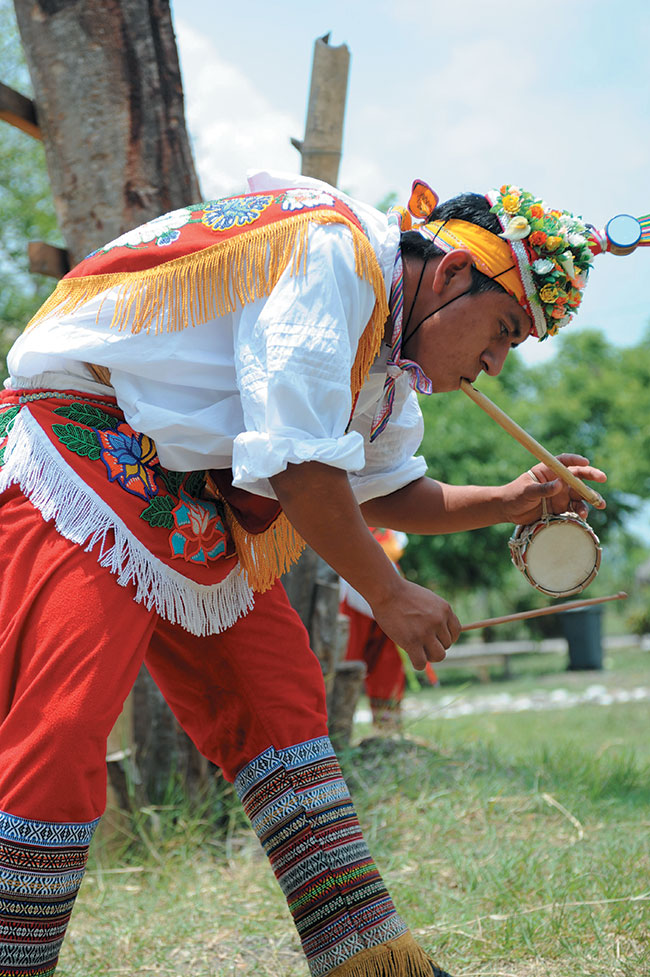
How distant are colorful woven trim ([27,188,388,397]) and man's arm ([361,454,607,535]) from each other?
21.6 inches

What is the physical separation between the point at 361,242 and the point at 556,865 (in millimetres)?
2029

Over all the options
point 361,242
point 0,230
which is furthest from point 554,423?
point 361,242

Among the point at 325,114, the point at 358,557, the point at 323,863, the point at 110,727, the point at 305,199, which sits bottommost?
the point at 323,863

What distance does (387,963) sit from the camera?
1763mm

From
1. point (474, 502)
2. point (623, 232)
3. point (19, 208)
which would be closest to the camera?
point (623, 232)

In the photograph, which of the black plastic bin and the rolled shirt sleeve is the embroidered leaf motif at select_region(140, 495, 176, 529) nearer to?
the rolled shirt sleeve

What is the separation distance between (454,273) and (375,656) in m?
4.40

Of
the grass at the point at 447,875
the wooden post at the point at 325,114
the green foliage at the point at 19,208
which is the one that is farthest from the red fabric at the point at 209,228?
the green foliage at the point at 19,208

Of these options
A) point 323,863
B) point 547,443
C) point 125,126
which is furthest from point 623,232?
point 547,443

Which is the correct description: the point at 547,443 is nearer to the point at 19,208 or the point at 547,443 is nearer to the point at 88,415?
the point at 19,208

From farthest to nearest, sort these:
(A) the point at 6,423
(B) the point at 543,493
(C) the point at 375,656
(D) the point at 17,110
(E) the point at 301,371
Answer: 1. (C) the point at 375,656
2. (D) the point at 17,110
3. (B) the point at 543,493
4. (A) the point at 6,423
5. (E) the point at 301,371

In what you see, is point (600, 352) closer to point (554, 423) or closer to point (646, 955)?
point (554, 423)

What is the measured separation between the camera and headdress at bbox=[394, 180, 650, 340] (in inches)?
71.4

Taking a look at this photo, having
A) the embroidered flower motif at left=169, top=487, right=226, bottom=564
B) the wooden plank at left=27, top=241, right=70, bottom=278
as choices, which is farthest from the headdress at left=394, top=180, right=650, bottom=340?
the wooden plank at left=27, top=241, right=70, bottom=278
